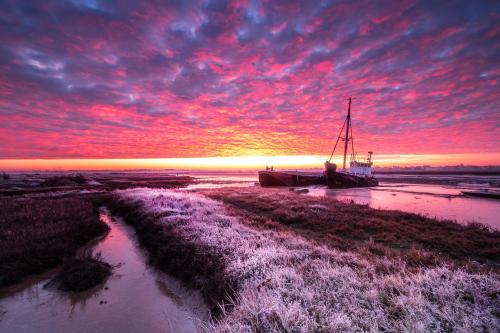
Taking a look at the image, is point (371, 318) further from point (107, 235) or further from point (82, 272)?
point (107, 235)

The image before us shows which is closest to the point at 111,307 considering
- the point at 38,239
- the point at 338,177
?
the point at 38,239

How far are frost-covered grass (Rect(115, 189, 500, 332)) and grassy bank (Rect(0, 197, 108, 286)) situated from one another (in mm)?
6672

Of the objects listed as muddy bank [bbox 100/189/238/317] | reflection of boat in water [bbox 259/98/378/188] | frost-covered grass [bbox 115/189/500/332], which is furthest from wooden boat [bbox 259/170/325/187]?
frost-covered grass [bbox 115/189/500/332]

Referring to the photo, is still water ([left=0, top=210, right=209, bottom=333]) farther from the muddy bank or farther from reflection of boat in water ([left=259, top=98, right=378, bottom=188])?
reflection of boat in water ([left=259, top=98, right=378, bottom=188])

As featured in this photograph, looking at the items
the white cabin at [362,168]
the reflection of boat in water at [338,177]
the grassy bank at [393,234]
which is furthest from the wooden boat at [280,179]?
the grassy bank at [393,234]

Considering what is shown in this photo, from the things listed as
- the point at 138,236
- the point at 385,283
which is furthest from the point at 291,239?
the point at 138,236

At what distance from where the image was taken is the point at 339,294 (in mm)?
5418

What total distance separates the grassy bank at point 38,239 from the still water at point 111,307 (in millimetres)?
932

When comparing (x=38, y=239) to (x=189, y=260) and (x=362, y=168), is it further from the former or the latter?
(x=362, y=168)

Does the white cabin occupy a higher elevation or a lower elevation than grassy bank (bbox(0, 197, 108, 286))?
higher

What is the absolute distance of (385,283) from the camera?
5961 mm

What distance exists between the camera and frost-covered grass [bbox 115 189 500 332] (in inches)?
171

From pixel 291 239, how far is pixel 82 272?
8.41m

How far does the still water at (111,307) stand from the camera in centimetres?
618
